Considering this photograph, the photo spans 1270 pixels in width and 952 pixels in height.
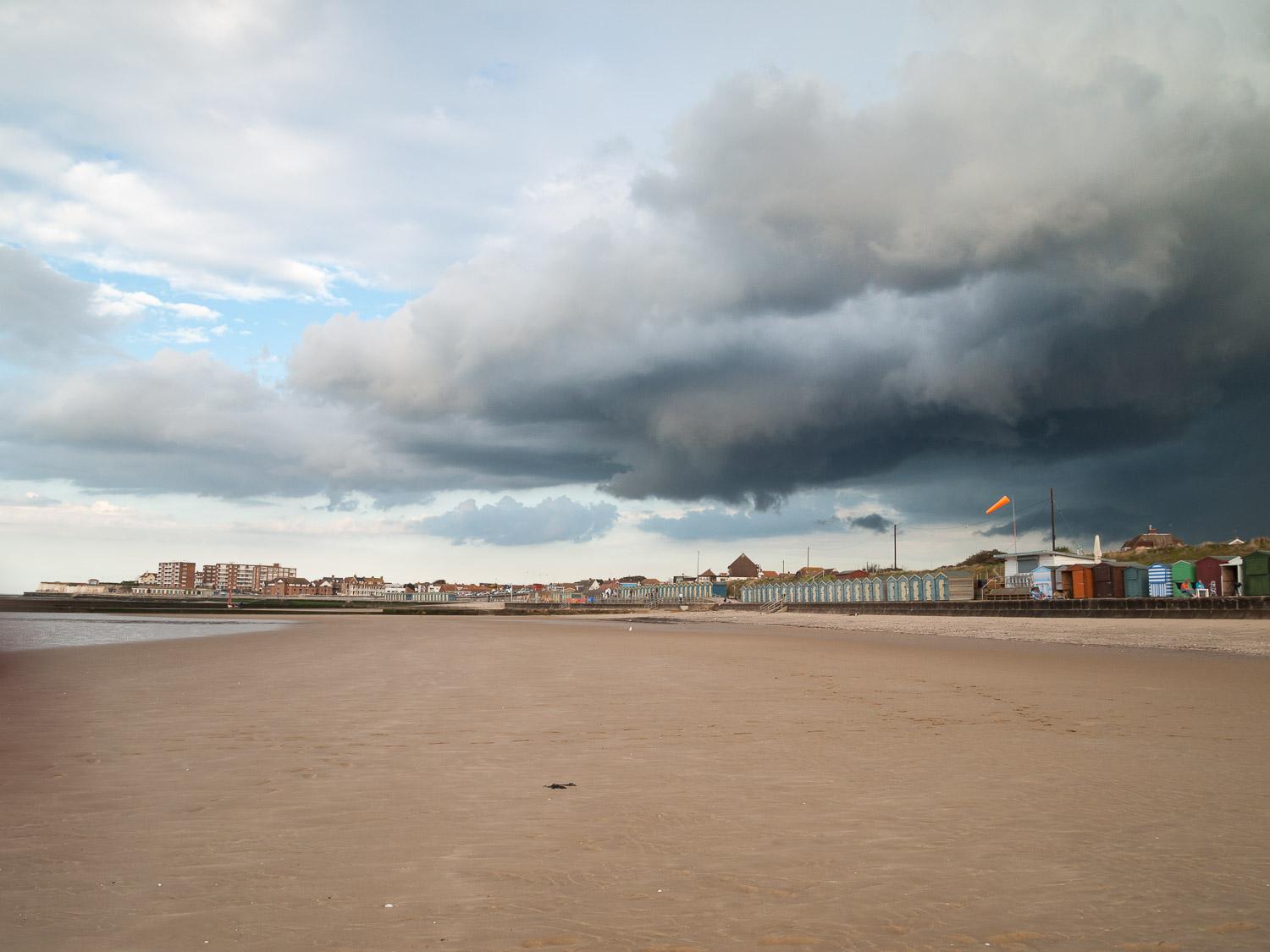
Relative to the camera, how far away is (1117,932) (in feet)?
13.8

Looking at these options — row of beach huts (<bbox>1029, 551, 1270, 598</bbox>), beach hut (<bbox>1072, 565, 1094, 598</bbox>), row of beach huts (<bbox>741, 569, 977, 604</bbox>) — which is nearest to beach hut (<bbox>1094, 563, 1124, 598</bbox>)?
row of beach huts (<bbox>1029, 551, 1270, 598</bbox>)

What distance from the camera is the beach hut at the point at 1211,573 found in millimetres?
56031

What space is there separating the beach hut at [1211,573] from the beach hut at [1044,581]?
1034 centimetres

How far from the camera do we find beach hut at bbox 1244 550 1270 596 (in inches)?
1833

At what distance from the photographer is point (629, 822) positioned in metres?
6.33

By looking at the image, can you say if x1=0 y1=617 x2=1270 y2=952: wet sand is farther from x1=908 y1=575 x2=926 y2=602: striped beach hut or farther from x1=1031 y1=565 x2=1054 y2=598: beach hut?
x1=908 y1=575 x2=926 y2=602: striped beach hut

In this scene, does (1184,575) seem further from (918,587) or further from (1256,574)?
(918,587)

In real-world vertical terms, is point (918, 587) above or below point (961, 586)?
below

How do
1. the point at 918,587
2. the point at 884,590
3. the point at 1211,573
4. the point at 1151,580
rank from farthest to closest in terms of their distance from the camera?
the point at 884,590 < the point at 918,587 < the point at 1211,573 < the point at 1151,580

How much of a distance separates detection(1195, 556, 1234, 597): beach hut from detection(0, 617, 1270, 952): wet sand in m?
50.8

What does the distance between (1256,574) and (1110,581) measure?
10.5 metres

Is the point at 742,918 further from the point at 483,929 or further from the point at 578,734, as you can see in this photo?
the point at 578,734

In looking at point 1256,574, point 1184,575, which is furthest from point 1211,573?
point 1256,574

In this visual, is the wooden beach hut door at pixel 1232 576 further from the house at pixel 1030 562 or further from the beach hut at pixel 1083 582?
the house at pixel 1030 562
